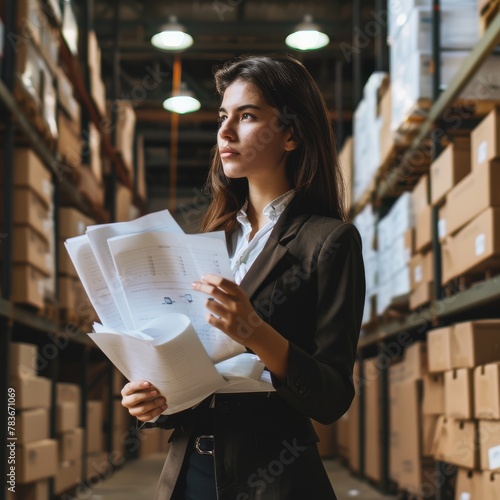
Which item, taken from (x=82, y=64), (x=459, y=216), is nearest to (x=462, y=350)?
(x=459, y=216)

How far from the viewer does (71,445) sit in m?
5.62

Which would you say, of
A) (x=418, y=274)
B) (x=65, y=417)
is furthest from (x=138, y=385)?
(x=65, y=417)

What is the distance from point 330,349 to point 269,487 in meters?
0.26

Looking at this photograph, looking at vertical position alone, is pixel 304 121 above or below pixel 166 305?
above

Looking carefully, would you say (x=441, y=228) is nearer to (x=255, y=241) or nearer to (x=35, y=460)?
(x=35, y=460)

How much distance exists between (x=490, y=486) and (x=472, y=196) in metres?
1.19

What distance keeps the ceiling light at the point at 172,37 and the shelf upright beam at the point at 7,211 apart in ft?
10.2

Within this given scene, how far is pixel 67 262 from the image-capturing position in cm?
568

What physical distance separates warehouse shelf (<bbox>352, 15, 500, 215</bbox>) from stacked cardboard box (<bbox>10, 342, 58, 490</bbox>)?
2.43m

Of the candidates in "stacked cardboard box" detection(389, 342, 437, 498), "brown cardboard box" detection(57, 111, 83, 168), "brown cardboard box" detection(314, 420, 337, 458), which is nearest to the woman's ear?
"stacked cardboard box" detection(389, 342, 437, 498)

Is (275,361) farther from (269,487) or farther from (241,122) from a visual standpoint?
(241,122)

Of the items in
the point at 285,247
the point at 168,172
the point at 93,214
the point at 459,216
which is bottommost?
the point at 285,247

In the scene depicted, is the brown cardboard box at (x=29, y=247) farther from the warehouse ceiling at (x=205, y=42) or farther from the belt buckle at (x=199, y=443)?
the warehouse ceiling at (x=205, y=42)

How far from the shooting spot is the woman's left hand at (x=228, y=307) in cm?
127
